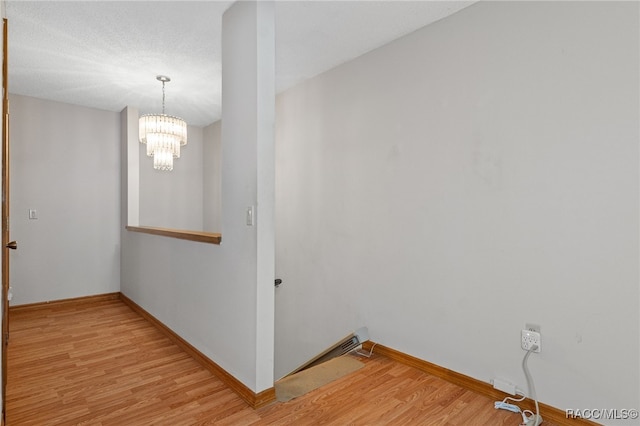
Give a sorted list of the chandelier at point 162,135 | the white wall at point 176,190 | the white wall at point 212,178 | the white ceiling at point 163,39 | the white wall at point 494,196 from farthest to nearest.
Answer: the white wall at point 212,178, the white wall at point 176,190, the chandelier at point 162,135, the white ceiling at point 163,39, the white wall at point 494,196

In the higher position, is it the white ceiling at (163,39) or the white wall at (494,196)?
the white ceiling at (163,39)

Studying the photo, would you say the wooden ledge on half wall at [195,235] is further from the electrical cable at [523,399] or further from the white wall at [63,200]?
the electrical cable at [523,399]

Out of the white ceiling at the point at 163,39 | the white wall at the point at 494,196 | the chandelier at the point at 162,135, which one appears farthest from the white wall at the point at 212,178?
the white wall at the point at 494,196

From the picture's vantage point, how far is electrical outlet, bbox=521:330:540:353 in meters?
1.82

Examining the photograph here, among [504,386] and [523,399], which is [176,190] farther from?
[523,399]

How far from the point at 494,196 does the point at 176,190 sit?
430cm

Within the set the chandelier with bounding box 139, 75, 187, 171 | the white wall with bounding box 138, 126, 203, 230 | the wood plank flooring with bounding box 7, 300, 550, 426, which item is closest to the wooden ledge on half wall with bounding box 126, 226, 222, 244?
the chandelier with bounding box 139, 75, 187, 171

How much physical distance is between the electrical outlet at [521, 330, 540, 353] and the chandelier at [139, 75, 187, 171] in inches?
122

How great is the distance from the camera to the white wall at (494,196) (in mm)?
1604

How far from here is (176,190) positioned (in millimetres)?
4945

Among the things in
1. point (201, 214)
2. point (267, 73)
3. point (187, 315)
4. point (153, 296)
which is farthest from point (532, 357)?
point (201, 214)

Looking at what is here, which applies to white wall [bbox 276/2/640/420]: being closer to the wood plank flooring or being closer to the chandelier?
the wood plank flooring

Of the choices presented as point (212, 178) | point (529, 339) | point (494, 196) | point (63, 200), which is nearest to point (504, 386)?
point (529, 339)

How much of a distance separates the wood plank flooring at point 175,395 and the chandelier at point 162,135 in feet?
5.44
